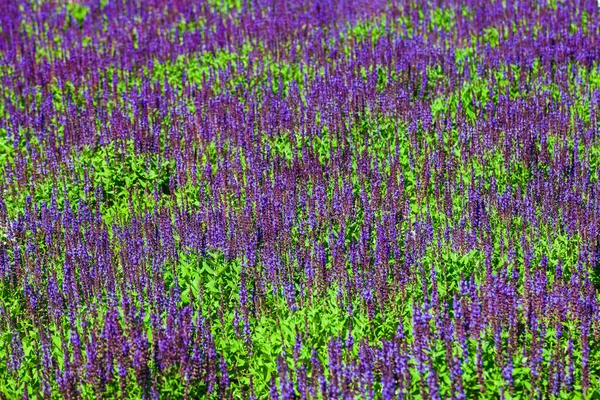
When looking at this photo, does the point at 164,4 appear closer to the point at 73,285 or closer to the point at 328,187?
the point at 328,187

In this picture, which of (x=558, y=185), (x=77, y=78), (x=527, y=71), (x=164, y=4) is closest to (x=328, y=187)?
(x=558, y=185)

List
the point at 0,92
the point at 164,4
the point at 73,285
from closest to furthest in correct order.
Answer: the point at 73,285, the point at 0,92, the point at 164,4

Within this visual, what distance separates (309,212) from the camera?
719 centimetres

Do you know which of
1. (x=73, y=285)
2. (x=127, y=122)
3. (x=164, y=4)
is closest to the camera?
(x=73, y=285)

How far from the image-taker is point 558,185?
7336 mm

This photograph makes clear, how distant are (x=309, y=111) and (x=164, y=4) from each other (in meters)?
6.52

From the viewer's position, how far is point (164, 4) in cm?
1498

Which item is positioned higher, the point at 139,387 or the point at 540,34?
the point at 540,34

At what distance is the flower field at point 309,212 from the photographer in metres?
5.32

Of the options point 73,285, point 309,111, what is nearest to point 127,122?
point 309,111

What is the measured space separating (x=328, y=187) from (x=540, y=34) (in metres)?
5.36

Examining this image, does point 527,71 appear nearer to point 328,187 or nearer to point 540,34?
point 540,34

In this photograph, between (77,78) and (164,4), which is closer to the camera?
(77,78)

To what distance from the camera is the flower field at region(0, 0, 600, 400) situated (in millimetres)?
5320
